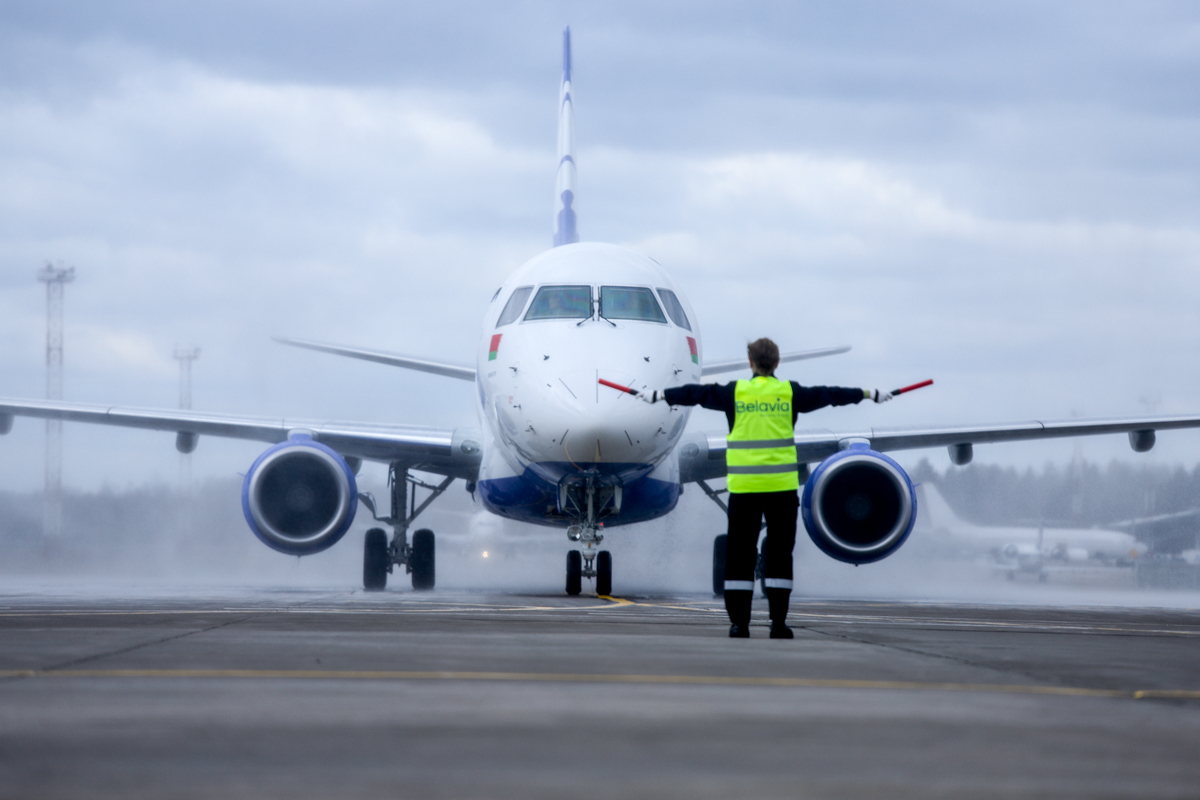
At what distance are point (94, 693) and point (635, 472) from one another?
10.7 m

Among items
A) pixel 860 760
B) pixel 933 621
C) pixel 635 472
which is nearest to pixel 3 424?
pixel 635 472

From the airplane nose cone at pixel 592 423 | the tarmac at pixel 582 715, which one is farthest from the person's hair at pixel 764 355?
the airplane nose cone at pixel 592 423

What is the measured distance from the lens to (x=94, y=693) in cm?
490

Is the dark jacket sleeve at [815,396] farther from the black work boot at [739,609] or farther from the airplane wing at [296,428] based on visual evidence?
the airplane wing at [296,428]

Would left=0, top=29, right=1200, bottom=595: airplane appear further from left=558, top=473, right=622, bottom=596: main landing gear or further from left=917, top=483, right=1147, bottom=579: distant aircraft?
left=917, top=483, right=1147, bottom=579: distant aircraft

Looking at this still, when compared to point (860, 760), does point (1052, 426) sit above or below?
above

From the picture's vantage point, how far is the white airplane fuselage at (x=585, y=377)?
14508 mm

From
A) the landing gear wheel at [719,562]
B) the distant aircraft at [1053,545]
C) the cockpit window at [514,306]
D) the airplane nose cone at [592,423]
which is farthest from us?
the distant aircraft at [1053,545]

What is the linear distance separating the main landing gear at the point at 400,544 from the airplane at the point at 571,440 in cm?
2

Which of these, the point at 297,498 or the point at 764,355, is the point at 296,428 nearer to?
the point at 297,498

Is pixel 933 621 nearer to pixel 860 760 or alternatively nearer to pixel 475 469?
pixel 860 760

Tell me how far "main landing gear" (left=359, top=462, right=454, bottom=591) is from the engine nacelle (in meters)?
3.24

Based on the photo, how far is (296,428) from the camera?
1898cm

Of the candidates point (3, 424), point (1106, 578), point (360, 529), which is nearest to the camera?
point (3, 424)
